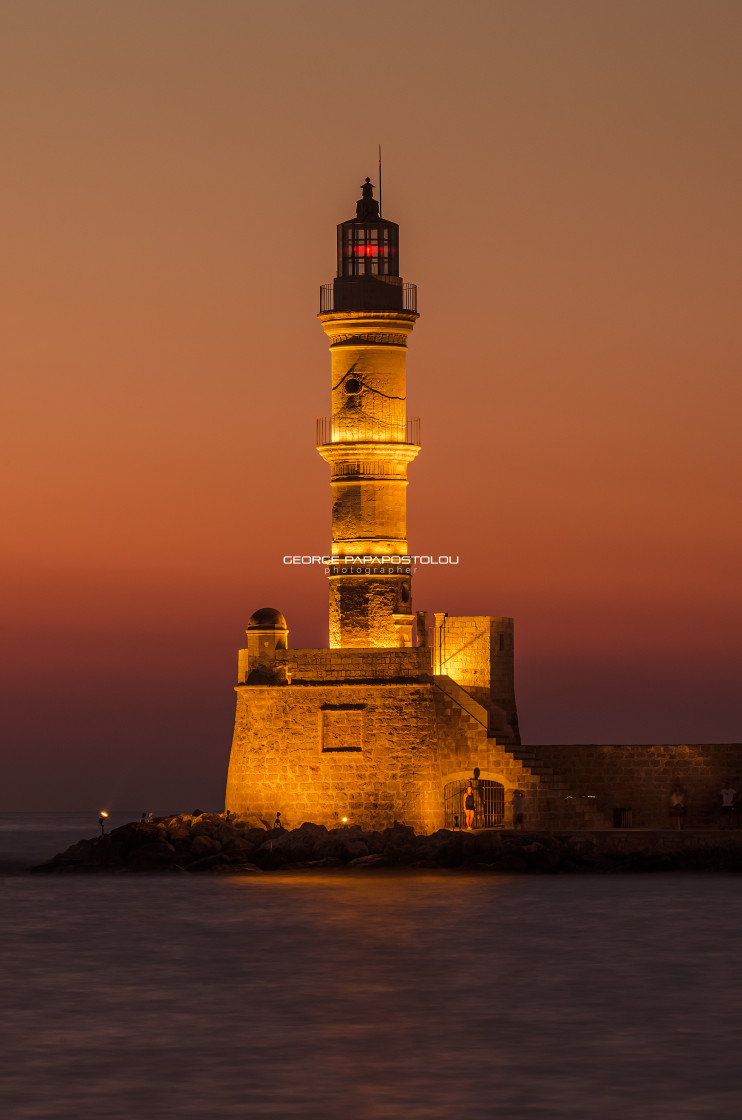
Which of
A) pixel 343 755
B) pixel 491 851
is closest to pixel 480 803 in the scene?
pixel 491 851

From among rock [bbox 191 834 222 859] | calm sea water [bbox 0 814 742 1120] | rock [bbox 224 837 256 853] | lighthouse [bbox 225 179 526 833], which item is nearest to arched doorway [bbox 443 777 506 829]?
lighthouse [bbox 225 179 526 833]

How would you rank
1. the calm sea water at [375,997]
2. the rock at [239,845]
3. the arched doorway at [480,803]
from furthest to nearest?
1. the arched doorway at [480,803]
2. the rock at [239,845]
3. the calm sea water at [375,997]

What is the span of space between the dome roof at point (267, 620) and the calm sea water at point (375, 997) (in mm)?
5931

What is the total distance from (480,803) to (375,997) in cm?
1585

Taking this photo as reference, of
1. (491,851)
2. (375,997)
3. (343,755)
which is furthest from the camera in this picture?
(343,755)

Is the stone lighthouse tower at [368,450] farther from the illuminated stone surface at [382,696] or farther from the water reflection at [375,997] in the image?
the water reflection at [375,997]

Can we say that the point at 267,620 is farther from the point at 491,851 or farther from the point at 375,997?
the point at 375,997

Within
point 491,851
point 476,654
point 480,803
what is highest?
point 476,654

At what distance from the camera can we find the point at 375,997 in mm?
31906

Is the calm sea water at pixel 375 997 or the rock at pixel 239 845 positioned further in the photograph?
the rock at pixel 239 845

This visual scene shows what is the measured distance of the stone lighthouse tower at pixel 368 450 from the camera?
4872 centimetres

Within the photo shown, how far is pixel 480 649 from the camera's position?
4944 centimetres

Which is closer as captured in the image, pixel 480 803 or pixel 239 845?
pixel 239 845

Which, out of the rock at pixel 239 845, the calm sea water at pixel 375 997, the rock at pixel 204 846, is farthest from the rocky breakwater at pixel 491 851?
the rock at pixel 204 846
